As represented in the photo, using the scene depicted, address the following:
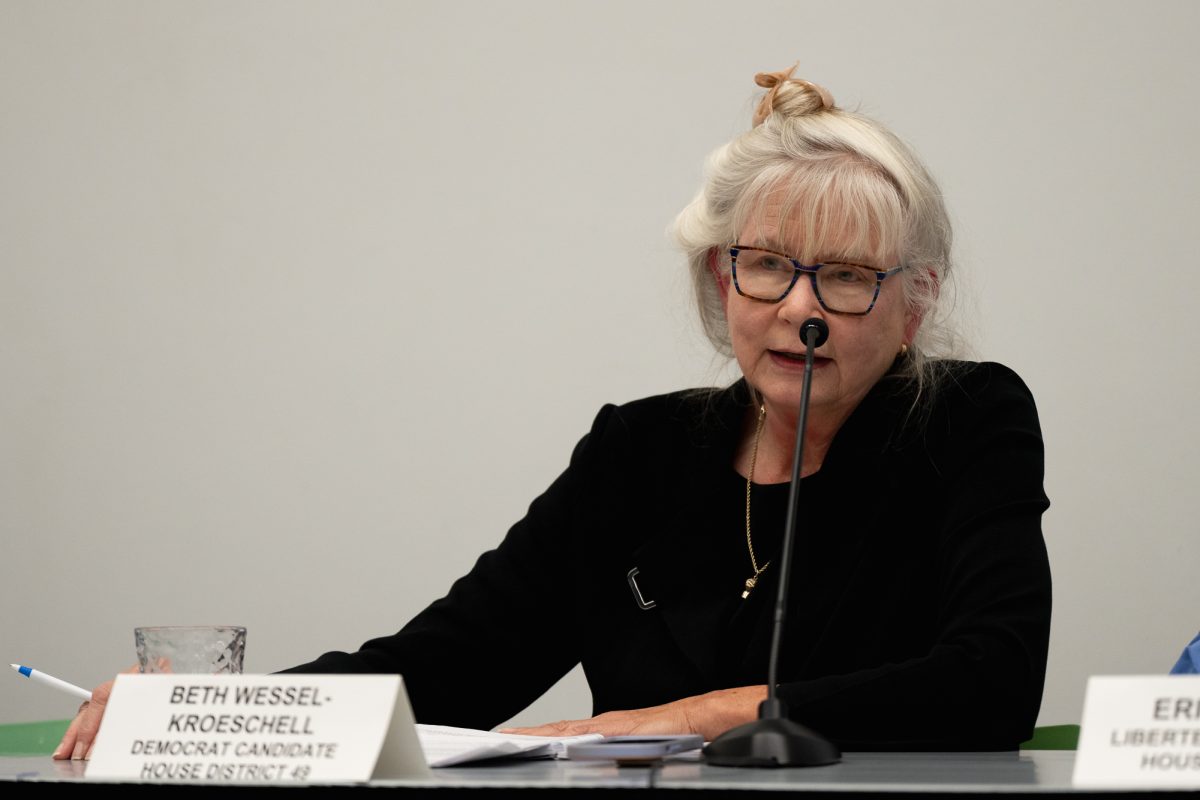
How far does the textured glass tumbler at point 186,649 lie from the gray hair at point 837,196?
0.83 meters

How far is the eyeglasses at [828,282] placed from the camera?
5.35 feet

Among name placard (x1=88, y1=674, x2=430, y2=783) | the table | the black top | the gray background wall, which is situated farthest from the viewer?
the gray background wall

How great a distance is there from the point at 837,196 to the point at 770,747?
2.96 ft

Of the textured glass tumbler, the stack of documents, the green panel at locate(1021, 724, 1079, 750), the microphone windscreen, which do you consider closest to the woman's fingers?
the textured glass tumbler

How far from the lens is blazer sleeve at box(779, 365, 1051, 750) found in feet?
4.12

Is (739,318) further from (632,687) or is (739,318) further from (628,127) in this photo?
(628,127)

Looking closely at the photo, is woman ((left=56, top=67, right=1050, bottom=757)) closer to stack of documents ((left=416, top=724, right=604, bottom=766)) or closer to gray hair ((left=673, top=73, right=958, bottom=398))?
gray hair ((left=673, top=73, right=958, bottom=398))

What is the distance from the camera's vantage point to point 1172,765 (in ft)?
2.32

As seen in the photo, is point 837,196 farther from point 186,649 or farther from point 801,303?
point 186,649

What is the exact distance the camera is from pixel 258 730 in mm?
838

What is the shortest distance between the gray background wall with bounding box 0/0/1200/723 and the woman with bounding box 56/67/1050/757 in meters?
0.74

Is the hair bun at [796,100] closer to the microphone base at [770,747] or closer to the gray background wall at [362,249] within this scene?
the gray background wall at [362,249]

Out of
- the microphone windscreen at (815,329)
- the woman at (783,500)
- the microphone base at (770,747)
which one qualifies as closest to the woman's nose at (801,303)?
the woman at (783,500)

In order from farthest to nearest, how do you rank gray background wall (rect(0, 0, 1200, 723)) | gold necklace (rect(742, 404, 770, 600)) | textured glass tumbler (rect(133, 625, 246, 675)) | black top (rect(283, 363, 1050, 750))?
gray background wall (rect(0, 0, 1200, 723)) < gold necklace (rect(742, 404, 770, 600)) < black top (rect(283, 363, 1050, 750)) < textured glass tumbler (rect(133, 625, 246, 675))
